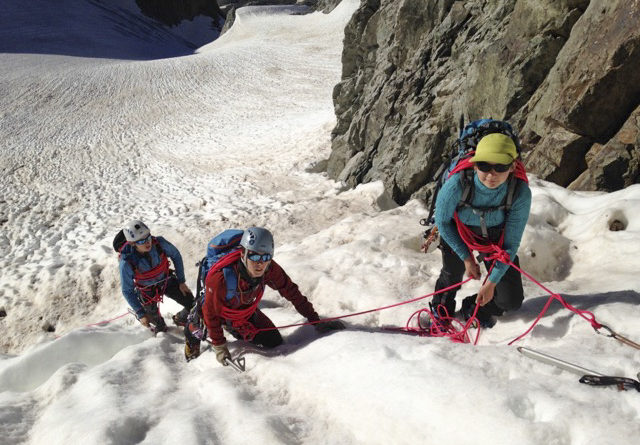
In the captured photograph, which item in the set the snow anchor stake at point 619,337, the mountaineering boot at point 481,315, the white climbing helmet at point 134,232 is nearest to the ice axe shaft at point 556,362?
the snow anchor stake at point 619,337

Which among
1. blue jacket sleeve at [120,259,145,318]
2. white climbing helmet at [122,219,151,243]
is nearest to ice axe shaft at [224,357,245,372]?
blue jacket sleeve at [120,259,145,318]

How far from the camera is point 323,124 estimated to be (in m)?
19.1

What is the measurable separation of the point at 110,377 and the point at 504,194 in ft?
13.2

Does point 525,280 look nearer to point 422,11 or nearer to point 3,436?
point 3,436

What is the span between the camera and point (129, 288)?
5.76 metres

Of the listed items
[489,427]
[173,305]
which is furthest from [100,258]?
[489,427]

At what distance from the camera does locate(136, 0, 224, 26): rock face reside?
61.3 meters

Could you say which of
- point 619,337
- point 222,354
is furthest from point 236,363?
point 619,337

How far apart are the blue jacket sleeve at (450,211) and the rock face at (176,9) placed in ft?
227

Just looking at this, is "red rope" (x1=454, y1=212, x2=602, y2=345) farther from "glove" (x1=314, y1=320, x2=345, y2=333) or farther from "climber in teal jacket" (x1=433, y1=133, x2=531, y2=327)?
"glove" (x1=314, y1=320, x2=345, y2=333)

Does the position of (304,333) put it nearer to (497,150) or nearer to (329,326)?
(329,326)

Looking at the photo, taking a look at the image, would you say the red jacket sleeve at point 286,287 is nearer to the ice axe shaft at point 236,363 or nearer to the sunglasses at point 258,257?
the sunglasses at point 258,257

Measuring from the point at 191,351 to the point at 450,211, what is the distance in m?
3.24

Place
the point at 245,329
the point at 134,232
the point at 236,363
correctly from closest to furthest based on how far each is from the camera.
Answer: the point at 236,363
the point at 245,329
the point at 134,232
